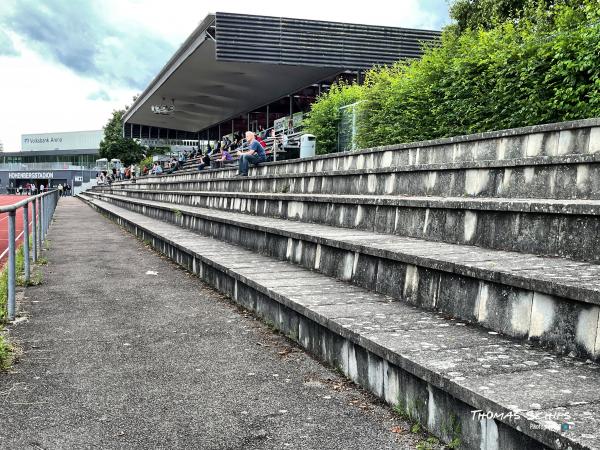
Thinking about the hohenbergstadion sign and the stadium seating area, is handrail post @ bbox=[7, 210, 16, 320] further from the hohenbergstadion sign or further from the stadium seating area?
the hohenbergstadion sign

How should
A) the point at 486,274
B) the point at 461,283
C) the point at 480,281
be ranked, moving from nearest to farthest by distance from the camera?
the point at 486,274
the point at 480,281
the point at 461,283

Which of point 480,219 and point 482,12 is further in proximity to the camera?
point 482,12

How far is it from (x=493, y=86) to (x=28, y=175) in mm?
104681

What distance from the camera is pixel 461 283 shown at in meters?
3.35

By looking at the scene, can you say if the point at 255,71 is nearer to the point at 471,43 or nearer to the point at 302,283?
the point at 471,43

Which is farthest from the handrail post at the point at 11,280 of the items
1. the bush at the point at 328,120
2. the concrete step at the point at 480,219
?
the bush at the point at 328,120

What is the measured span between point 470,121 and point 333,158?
8.22ft

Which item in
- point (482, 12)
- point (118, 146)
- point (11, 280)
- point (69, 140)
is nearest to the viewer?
point (11, 280)

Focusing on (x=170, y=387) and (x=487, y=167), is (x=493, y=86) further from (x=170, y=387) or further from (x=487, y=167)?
(x=170, y=387)

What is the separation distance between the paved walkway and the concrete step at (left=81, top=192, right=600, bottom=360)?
0.83m

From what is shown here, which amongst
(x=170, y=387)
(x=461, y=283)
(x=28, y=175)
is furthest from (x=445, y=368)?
(x=28, y=175)

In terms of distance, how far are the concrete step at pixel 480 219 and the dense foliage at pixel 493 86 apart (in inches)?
109

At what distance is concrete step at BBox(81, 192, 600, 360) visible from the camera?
2.54 m

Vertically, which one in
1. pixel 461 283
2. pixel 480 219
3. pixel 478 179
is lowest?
pixel 461 283
